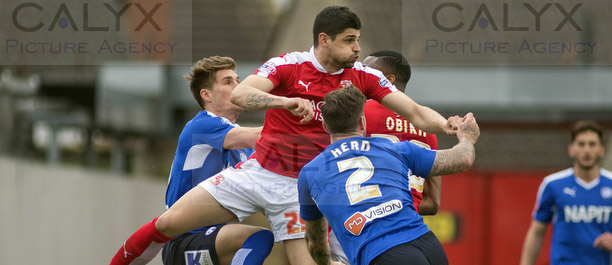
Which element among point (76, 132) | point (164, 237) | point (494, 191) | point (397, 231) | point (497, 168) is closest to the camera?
point (397, 231)

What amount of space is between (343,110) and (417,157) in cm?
53

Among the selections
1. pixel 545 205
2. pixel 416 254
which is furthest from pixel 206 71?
pixel 545 205

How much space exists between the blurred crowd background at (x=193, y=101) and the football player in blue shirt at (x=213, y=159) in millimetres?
3328

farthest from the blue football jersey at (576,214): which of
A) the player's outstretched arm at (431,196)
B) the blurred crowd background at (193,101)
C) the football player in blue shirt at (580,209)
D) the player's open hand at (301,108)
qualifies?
the player's open hand at (301,108)

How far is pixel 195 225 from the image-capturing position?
224 inches

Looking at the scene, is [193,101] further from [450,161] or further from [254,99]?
[450,161]

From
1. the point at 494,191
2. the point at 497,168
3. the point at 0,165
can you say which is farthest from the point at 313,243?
the point at 497,168

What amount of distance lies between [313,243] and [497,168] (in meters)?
10.3

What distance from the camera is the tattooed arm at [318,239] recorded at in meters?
5.42

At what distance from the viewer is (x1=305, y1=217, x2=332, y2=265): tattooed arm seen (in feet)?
17.8

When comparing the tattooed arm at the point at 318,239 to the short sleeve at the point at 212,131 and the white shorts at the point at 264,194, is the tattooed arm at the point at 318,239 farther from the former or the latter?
the short sleeve at the point at 212,131

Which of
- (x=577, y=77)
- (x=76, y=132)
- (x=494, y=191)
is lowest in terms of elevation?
(x=494, y=191)

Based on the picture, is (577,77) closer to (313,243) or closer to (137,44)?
(137,44)

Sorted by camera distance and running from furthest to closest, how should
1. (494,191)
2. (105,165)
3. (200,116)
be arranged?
(494,191) → (105,165) → (200,116)
